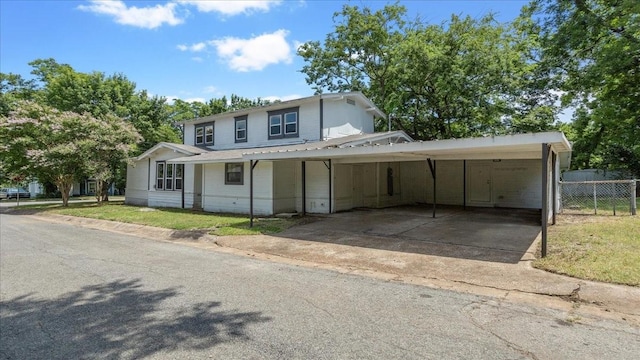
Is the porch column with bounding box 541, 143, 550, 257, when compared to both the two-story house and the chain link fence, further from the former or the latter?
the chain link fence

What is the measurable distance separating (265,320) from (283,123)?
1378 centimetres

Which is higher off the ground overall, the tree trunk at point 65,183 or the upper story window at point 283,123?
the upper story window at point 283,123

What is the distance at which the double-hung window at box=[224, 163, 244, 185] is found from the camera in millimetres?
16125

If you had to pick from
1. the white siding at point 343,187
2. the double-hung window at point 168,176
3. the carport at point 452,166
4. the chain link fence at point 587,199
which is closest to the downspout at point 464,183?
the carport at point 452,166

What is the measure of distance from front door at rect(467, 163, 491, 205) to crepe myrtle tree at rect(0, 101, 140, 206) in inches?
778

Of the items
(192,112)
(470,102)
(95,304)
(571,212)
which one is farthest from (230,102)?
(95,304)

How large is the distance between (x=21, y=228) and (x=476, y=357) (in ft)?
53.3

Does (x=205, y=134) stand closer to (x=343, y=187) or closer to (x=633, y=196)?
(x=343, y=187)

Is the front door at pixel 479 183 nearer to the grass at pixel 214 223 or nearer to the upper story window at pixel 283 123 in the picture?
the upper story window at pixel 283 123

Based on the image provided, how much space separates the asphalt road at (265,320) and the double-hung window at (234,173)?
30.3ft

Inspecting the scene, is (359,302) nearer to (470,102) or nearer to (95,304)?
(95,304)

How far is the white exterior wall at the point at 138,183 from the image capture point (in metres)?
22.0

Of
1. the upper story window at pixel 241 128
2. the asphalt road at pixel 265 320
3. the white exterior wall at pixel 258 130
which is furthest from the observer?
the upper story window at pixel 241 128

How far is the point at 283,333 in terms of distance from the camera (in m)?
3.95
